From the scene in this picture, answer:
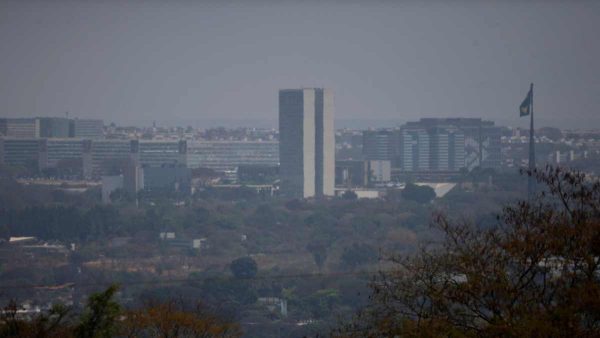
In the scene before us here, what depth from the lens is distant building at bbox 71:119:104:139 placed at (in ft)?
327

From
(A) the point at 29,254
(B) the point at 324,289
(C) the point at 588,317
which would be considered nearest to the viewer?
(C) the point at 588,317

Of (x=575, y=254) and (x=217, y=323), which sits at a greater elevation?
(x=575, y=254)

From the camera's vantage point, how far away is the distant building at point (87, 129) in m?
99.6

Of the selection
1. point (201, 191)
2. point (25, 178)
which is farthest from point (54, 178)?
point (201, 191)

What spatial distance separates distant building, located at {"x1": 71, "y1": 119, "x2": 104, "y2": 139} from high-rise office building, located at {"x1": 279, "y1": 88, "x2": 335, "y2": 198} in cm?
1663

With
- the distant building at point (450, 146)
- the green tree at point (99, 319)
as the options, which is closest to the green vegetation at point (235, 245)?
the distant building at point (450, 146)

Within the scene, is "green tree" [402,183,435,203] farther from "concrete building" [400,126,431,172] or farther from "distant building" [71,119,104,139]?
"distant building" [71,119,104,139]

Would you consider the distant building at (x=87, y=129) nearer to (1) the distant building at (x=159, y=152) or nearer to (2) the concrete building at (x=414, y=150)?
(1) the distant building at (x=159, y=152)

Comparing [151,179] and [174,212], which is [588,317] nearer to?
[174,212]

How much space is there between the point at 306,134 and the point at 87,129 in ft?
67.5

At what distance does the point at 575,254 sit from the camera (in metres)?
12.4

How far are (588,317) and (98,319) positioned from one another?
16.9 ft

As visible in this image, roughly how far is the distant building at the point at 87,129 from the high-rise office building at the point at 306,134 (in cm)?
1663

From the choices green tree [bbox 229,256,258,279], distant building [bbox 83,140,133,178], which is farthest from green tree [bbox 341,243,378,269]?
distant building [bbox 83,140,133,178]
